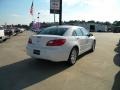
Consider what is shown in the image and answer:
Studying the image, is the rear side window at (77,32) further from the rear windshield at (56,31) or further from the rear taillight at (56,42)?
the rear taillight at (56,42)

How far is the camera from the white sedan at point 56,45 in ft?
21.0

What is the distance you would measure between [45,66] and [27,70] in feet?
2.65

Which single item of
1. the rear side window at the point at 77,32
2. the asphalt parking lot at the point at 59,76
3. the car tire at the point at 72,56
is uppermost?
the rear side window at the point at 77,32

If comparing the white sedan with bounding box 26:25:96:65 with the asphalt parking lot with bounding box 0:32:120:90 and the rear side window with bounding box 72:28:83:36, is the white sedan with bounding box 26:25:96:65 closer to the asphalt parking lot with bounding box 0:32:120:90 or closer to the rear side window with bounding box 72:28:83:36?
the rear side window with bounding box 72:28:83:36

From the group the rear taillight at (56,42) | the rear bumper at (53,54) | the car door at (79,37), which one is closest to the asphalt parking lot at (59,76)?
the rear bumper at (53,54)

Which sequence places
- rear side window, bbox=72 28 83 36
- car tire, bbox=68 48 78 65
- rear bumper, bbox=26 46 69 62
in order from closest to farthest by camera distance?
rear bumper, bbox=26 46 69 62 → car tire, bbox=68 48 78 65 → rear side window, bbox=72 28 83 36

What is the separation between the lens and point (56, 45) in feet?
21.0

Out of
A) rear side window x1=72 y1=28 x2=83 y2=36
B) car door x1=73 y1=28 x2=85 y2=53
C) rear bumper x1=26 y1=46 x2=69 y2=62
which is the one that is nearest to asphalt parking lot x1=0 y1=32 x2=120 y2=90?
rear bumper x1=26 y1=46 x2=69 y2=62

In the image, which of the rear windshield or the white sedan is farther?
the rear windshield

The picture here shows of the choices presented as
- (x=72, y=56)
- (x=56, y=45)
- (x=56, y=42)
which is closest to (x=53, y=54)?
(x=56, y=45)

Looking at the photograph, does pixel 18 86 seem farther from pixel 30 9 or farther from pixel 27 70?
pixel 30 9

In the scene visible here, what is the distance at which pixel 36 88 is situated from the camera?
477 centimetres

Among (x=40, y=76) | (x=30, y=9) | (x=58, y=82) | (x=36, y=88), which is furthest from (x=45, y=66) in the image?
(x=30, y=9)

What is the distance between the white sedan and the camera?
640cm
